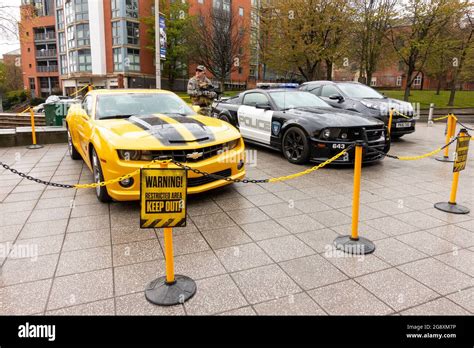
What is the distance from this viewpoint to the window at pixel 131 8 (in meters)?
43.8

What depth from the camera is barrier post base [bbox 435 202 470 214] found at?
15.4 feet

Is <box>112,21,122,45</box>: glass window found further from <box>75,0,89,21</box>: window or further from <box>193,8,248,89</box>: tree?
<box>193,8,248,89</box>: tree

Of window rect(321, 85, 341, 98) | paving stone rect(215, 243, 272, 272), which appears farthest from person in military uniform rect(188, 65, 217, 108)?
paving stone rect(215, 243, 272, 272)

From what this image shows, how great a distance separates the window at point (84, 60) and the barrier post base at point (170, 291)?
4821 cm

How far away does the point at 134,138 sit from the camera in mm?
4547

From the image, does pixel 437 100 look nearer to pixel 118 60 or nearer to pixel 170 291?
pixel 118 60

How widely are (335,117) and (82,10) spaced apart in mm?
47070

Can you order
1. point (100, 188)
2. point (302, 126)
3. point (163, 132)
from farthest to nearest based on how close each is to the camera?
point (302, 126), point (100, 188), point (163, 132)

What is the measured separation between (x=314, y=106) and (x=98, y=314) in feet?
21.7

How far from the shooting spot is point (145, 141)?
4508mm

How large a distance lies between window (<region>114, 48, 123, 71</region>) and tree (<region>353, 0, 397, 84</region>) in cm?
2939

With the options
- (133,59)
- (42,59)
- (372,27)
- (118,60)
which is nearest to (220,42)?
(372,27)

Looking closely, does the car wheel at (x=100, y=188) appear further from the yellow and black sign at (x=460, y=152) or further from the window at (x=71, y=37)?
the window at (x=71, y=37)
